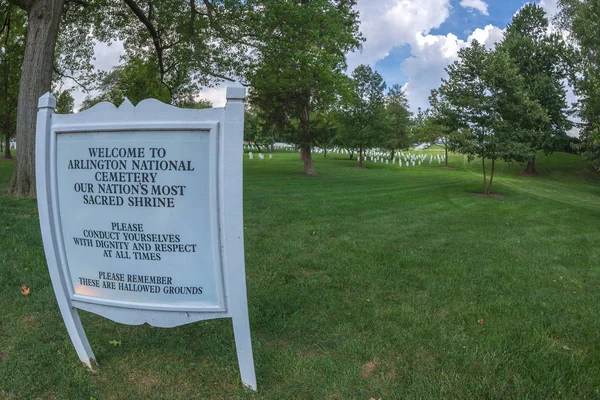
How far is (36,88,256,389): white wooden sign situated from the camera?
2477mm

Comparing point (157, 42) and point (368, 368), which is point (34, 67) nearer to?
point (157, 42)

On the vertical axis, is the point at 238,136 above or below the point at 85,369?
above

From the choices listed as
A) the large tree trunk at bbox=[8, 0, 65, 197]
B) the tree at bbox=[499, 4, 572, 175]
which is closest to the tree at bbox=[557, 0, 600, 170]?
the tree at bbox=[499, 4, 572, 175]

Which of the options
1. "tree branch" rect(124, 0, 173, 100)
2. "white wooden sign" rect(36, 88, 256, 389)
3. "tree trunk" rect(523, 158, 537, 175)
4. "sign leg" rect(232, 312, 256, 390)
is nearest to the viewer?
"white wooden sign" rect(36, 88, 256, 389)

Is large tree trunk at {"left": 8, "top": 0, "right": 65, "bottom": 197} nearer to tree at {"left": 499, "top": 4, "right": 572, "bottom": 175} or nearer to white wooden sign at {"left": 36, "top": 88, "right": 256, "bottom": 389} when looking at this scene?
white wooden sign at {"left": 36, "top": 88, "right": 256, "bottom": 389}

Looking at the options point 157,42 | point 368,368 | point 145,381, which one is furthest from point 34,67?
point 368,368

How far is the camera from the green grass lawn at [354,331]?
2727 millimetres

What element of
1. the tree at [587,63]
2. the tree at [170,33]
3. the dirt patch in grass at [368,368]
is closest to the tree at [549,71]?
the tree at [587,63]

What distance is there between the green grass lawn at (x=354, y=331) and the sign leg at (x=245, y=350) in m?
0.10

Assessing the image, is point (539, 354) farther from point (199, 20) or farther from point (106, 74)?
point (106, 74)

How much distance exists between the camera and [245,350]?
8.85ft

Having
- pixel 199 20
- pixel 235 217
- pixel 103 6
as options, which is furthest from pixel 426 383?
pixel 103 6

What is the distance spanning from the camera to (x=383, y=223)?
8.91 metres

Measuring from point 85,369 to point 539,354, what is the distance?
340cm
